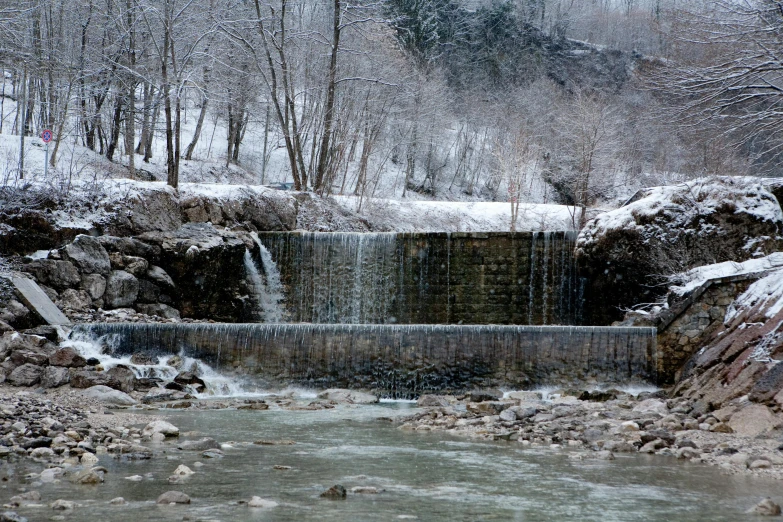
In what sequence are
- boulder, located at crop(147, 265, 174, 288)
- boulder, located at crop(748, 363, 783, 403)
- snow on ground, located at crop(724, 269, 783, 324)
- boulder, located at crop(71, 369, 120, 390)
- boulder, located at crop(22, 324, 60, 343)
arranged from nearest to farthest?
boulder, located at crop(748, 363, 783, 403) < snow on ground, located at crop(724, 269, 783, 324) < boulder, located at crop(71, 369, 120, 390) < boulder, located at crop(22, 324, 60, 343) < boulder, located at crop(147, 265, 174, 288)

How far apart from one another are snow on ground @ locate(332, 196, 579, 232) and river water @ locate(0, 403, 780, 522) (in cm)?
1931

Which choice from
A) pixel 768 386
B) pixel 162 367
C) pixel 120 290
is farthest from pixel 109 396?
pixel 768 386

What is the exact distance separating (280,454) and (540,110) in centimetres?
3871

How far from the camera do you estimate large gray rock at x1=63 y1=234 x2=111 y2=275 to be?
46.5ft

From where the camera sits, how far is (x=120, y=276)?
1462 centimetres

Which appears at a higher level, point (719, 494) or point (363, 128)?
point (363, 128)

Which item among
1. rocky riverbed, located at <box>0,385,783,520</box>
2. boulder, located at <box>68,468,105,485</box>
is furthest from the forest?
boulder, located at <box>68,468,105,485</box>

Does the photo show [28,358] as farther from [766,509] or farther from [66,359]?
[766,509]

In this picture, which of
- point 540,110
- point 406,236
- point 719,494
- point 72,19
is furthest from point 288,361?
point 540,110

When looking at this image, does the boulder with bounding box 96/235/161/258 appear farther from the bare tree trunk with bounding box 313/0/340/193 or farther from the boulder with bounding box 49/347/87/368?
the bare tree trunk with bounding box 313/0/340/193

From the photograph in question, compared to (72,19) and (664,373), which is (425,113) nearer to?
(72,19)

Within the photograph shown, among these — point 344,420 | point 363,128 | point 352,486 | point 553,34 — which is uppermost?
point 553,34

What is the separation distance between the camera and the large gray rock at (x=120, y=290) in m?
14.4

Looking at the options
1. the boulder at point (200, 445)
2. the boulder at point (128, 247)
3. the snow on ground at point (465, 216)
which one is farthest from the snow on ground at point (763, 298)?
the snow on ground at point (465, 216)
